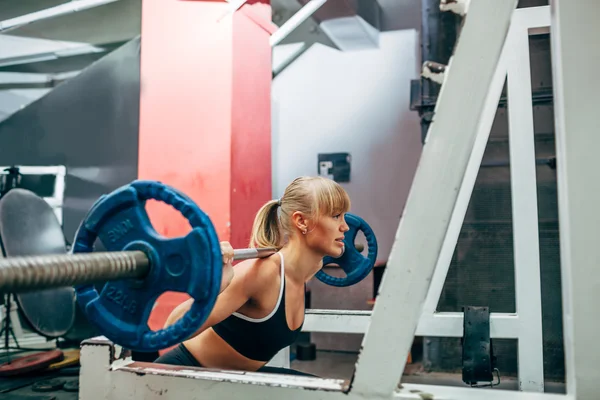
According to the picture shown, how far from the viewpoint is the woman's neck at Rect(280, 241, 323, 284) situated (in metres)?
1.51

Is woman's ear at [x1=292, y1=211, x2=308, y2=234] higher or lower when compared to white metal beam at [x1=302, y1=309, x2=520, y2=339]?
higher

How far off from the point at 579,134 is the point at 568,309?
287 mm

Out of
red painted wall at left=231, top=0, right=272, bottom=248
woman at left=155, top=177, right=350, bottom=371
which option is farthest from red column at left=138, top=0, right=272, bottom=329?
woman at left=155, top=177, right=350, bottom=371

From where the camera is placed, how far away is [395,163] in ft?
13.1

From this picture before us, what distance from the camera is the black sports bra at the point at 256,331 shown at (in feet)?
4.50

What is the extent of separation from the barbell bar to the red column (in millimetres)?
1632

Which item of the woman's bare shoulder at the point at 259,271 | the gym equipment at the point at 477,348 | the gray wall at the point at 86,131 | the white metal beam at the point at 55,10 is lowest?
the gym equipment at the point at 477,348

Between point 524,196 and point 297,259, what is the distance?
0.82 m

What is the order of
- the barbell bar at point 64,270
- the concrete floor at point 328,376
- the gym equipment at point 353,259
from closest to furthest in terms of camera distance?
the barbell bar at point 64,270
the gym equipment at point 353,259
the concrete floor at point 328,376

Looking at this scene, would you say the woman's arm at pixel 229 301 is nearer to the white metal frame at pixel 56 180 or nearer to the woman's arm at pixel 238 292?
the woman's arm at pixel 238 292

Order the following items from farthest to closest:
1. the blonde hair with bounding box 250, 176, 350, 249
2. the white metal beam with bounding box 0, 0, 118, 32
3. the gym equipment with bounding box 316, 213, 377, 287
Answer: the white metal beam with bounding box 0, 0, 118, 32 → the gym equipment with bounding box 316, 213, 377, 287 → the blonde hair with bounding box 250, 176, 350, 249

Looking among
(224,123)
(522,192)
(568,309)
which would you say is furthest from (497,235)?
(568,309)

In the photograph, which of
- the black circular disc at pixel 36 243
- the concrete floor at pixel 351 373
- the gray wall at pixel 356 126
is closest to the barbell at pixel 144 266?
the concrete floor at pixel 351 373

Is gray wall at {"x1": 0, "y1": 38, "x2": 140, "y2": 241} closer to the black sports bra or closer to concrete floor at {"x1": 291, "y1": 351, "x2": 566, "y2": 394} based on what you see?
concrete floor at {"x1": 291, "y1": 351, "x2": 566, "y2": 394}
